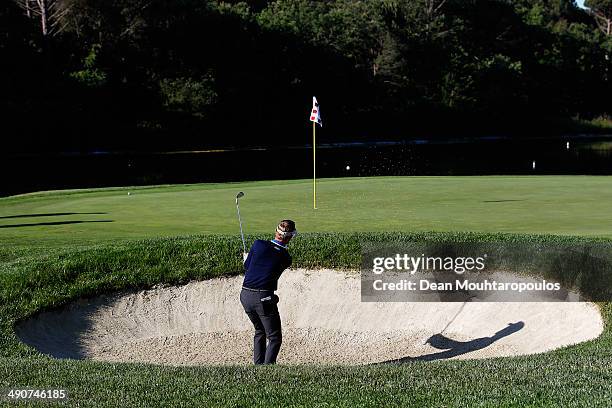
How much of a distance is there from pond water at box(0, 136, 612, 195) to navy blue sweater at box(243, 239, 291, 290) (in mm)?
32951

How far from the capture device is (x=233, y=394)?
8.21m

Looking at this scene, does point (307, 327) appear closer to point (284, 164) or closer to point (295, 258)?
point (295, 258)

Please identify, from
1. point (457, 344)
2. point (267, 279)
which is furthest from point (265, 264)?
point (457, 344)

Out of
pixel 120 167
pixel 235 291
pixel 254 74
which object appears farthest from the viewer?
pixel 254 74

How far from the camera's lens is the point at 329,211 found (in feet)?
72.0

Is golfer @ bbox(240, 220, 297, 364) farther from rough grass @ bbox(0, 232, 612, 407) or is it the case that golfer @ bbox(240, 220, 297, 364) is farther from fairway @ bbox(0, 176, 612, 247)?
fairway @ bbox(0, 176, 612, 247)

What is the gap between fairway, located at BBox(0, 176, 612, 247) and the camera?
729 inches

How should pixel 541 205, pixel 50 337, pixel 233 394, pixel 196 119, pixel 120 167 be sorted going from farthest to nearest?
pixel 196 119 → pixel 120 167 → pixel 541 205 → pixel 50 337 → pixel 233 394

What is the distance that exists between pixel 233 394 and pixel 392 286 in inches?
242

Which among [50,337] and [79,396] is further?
[50,337]

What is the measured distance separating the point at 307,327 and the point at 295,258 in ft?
5.30

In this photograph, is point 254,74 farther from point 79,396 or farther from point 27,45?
point 79,396

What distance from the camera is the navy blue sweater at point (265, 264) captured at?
10.8 m

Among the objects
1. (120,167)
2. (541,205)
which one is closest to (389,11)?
(120,167)
